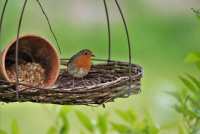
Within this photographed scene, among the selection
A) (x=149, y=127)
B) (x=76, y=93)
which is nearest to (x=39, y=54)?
(x=76, y=93)

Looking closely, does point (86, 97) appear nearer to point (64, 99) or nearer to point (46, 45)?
point (64, 99)

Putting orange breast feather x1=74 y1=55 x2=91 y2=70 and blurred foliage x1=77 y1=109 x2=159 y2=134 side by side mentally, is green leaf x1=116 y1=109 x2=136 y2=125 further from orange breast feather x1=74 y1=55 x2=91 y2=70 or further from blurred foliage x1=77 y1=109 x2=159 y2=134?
orange breast feather x1=74 y1=55 x2=91 y2=70

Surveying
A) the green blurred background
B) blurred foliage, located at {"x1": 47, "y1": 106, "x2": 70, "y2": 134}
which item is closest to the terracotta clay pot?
blurred foliage, located at {"x1": 47, "y1": 106, "x2": 70, "y2": 134}

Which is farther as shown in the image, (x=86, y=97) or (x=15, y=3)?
(x=15, y=3)

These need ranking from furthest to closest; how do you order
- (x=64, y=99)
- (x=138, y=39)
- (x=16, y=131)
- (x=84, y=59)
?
(x=138, y=39)
(x=84, y=59)
(x=16, y=131)
(x=64, y=99)

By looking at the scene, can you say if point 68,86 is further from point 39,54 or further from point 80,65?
point 39,54

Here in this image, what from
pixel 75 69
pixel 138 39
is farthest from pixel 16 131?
pixel 138 39
